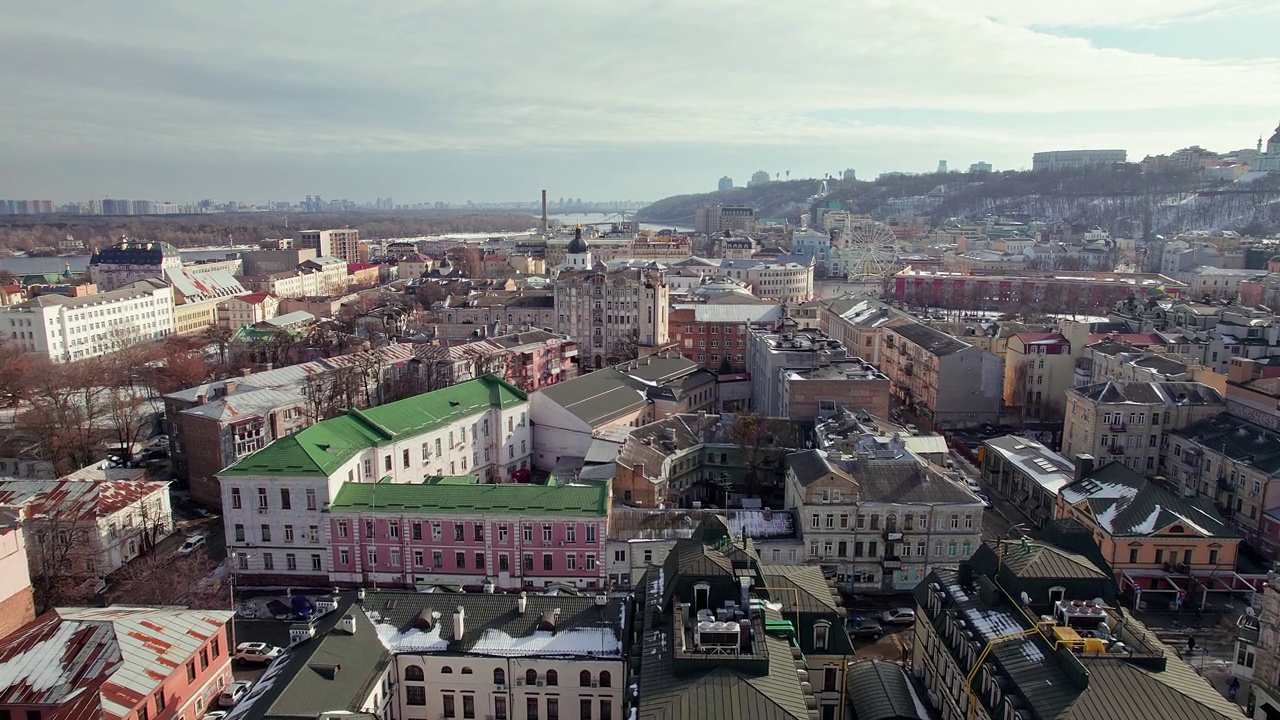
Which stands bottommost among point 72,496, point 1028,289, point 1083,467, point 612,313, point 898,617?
point 898,617

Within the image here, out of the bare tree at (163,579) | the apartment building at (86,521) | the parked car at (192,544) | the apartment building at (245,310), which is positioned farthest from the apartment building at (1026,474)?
the apartment building at (245,310)

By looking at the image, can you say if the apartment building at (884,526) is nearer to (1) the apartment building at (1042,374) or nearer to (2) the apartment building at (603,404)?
(2) the apartment building at (603,404)

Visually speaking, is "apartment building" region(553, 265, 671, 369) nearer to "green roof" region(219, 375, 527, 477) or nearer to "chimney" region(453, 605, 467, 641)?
"green roof" region(219, 375, 527, 477)

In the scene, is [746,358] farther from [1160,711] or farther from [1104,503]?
[1160,711]

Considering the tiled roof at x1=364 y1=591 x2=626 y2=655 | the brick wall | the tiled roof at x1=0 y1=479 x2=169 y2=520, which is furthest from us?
the tiled roof at x1=0 y1=479 x2=169 y2=520

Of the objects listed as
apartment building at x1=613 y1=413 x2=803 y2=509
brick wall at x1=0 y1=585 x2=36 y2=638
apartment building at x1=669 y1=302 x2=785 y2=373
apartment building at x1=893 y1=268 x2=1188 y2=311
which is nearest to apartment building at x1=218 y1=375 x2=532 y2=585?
brick wall at x1=0 y1=585 x2=36 y2=638

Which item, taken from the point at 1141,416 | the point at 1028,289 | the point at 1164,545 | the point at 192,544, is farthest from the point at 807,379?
the point at 1028,289

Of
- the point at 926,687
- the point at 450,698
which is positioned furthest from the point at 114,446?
the point at 926,687

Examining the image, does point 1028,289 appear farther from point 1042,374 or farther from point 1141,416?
point 1141,416
